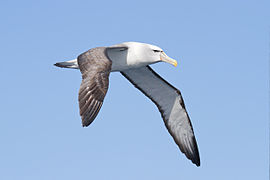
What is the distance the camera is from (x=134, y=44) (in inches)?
626

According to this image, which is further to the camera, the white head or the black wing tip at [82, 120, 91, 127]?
the white head

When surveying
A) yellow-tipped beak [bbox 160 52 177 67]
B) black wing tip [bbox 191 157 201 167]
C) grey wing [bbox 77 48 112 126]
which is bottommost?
black wing tip [bbox 191 157 201 167]

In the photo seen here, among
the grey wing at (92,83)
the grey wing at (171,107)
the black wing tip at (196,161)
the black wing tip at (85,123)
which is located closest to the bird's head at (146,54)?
the grey wing at (92,83)

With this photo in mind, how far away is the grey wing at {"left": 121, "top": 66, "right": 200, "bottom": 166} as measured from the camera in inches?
714

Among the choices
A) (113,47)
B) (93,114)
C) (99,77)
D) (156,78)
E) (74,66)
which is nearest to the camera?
(93,114)

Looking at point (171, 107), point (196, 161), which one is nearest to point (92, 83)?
point (171, 107)

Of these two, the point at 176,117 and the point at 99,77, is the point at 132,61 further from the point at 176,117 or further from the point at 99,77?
the point at 176,117

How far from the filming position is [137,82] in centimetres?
1842

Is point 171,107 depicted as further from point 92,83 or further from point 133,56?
point 92,83

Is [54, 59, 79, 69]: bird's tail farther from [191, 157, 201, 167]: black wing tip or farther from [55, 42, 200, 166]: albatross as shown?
[191, 157, 201, 167]: black wing tip

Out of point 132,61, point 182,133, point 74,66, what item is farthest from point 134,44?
point 182,133

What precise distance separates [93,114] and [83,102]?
0.42 meters

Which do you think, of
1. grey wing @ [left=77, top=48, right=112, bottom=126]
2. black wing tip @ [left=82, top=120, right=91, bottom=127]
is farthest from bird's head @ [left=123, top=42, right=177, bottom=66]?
black wing tip @ [left=82, top=120, right=91, bottom=127]

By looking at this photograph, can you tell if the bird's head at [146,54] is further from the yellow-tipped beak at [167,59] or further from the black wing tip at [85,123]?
the black wing tip at [85,123]
